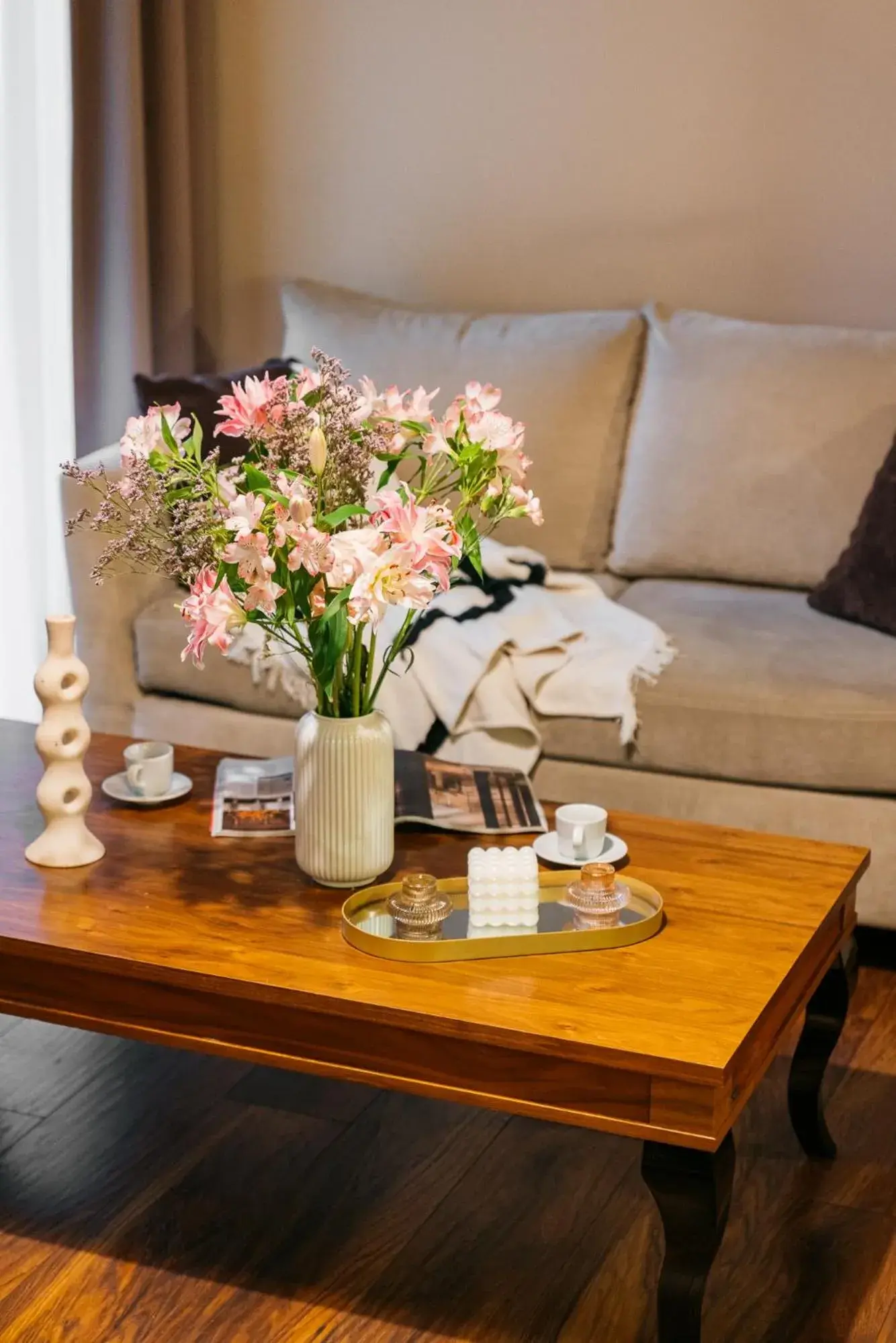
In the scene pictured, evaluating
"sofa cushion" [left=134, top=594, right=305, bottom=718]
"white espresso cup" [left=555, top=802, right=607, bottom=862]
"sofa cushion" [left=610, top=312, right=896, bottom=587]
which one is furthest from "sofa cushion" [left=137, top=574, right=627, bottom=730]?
"white espresso cup" [left=555, top=802, right=607, bottom=862]

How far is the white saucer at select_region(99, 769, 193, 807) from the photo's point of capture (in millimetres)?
2070

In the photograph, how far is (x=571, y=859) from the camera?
188 cm

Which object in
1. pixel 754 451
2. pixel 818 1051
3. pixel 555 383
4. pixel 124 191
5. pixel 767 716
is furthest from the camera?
pixel 124 191

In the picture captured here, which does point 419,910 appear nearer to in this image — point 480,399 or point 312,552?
point 312,552

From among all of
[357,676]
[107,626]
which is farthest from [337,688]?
[107,626]

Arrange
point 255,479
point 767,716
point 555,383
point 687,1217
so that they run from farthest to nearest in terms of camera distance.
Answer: point 555,383 → point 767,716 → point 255,479 → point 687,1217

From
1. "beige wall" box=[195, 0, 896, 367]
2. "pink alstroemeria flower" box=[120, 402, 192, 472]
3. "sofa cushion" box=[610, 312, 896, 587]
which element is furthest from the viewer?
"beige wall" box=[195, 0, 896, 367]

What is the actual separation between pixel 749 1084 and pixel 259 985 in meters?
0.50

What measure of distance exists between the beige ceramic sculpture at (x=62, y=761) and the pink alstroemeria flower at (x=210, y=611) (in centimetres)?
32

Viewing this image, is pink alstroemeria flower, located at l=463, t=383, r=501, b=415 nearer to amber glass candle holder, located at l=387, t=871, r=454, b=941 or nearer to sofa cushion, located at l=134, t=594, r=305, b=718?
amber glass candle holder, located at l=387, t=871, r=454, b=941

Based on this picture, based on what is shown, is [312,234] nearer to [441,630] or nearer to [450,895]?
[441,630]

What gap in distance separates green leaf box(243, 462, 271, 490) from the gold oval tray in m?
0.46

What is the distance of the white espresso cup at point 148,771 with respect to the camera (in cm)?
207

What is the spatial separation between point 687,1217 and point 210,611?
0.76 metres
